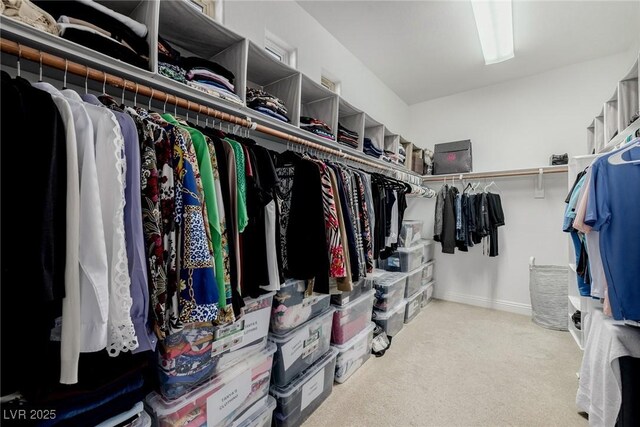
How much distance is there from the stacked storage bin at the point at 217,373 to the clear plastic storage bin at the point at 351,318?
1.95 ft

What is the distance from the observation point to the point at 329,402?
1.63 m

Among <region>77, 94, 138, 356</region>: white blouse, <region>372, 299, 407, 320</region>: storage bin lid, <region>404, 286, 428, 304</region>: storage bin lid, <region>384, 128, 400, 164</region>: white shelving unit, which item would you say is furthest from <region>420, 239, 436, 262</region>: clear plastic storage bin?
<region>77, 94, 138, 356</region>: white blouse

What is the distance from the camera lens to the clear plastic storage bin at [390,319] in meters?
2.36

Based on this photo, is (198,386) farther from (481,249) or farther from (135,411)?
(481,249)

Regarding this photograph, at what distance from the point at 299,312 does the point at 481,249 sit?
9.71ft

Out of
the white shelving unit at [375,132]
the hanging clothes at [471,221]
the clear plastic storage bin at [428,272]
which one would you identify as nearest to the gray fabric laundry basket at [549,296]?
the hanging clothes at [471,221]

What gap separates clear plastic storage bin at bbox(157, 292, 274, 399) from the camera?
942mm

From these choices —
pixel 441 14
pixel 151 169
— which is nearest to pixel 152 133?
pixel 151 169

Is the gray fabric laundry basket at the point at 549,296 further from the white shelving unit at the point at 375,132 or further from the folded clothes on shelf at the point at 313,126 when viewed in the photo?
the folded clothes on shelf at the point at 313,126

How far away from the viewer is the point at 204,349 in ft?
3.36

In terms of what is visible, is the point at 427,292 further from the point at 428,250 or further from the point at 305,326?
the point at 305,326

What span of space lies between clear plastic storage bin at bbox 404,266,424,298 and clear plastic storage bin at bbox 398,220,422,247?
313 millimetres

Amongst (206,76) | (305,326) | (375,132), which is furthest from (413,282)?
(206,76)

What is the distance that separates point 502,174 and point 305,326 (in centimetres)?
292
